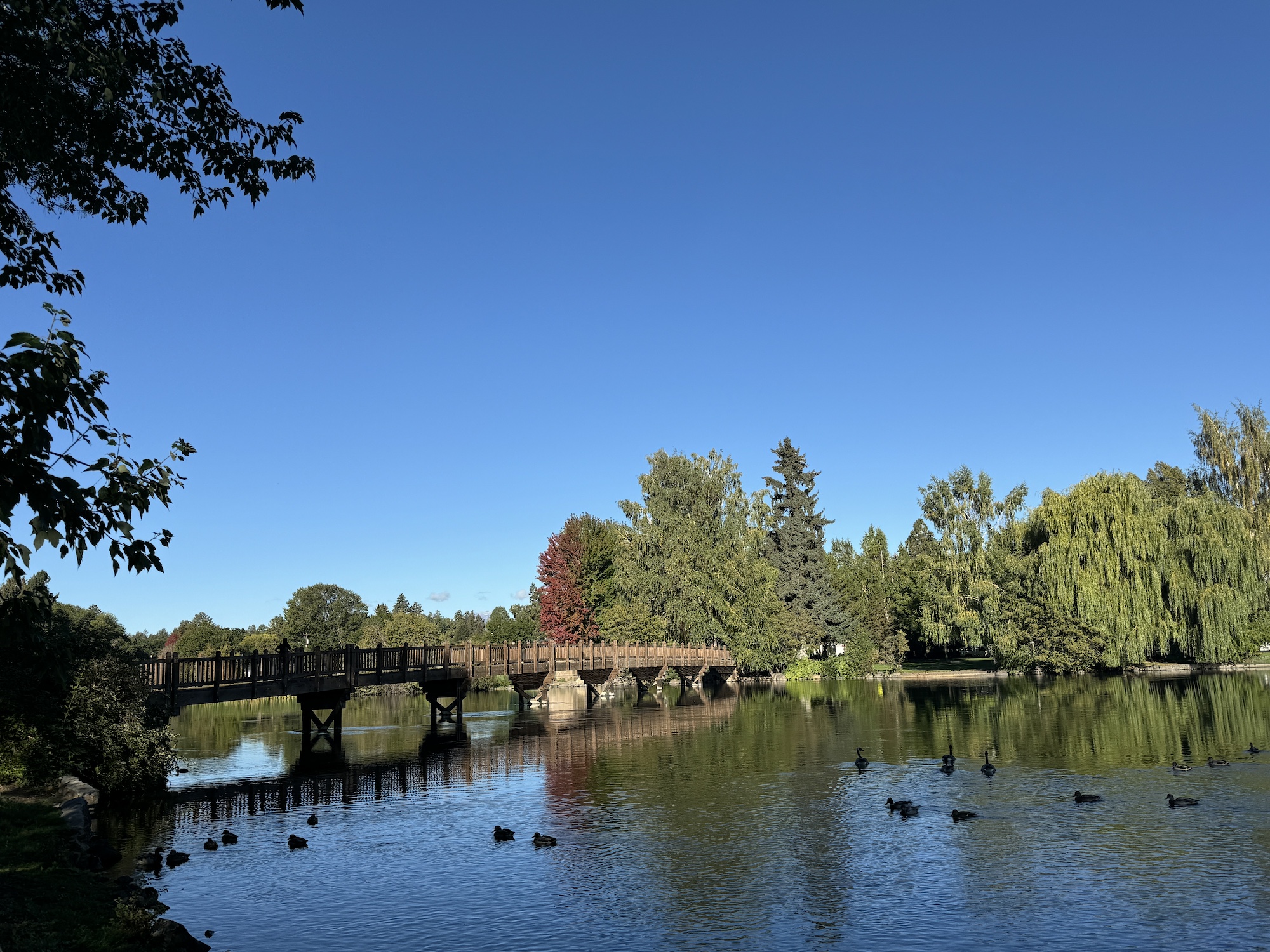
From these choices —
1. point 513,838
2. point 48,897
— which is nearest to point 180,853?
point 48,897

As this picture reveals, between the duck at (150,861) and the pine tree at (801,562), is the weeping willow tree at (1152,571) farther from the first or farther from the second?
the duck at (150,861)

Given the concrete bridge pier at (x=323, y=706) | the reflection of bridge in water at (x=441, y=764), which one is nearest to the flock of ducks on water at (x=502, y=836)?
the reflection of bridge in water at (x=441, y=764)

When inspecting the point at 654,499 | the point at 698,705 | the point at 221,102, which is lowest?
the point at 698,705

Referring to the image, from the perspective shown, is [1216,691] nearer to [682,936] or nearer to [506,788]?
[506,788]

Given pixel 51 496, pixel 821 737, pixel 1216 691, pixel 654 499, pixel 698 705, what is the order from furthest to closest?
1. pixel 654 499
2. pixel 698 705
3. pixel 1216 691
4. pixel 821 737
5. pixel 51 496

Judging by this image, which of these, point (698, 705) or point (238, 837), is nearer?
point (238, 837)

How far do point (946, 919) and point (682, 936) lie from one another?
15.1 ft

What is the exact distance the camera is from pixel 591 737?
144 ft

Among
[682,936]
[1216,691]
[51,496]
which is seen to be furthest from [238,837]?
[1216,691]

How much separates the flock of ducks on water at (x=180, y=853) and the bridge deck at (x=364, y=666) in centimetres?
957

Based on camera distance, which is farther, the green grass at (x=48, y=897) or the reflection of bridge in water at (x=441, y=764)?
the reflection of bridge in water at (x=441, y=764)

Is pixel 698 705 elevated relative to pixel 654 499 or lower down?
lower down

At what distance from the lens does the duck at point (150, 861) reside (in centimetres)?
1952

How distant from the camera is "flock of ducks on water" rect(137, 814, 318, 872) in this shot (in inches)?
776
